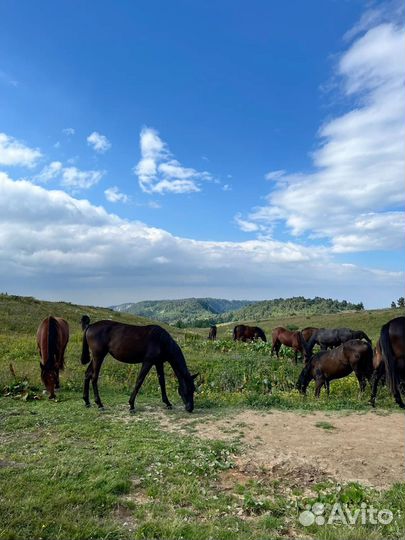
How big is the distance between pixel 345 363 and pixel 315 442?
5757 mm

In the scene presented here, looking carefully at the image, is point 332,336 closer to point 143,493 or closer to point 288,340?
point 288,340

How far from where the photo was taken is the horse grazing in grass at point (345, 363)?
42.2 feet

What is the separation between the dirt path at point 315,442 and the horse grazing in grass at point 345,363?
8.70 ft

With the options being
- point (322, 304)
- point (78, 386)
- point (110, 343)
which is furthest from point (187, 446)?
point (322, 304)

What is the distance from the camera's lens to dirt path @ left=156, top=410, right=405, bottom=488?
6.52m

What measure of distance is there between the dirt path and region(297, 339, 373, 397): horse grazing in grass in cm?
265

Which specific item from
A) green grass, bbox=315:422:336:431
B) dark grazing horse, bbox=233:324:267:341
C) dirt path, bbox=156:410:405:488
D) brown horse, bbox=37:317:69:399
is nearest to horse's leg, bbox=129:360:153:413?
dirt path, bbox=156:410:405:488

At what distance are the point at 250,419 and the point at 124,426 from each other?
3.06 meters

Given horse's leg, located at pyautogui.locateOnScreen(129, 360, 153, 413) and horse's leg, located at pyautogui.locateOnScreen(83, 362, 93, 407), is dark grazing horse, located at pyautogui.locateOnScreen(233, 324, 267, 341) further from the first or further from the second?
horse's leg, located at pyautogui.locateOnScreen(129, 360, 153, 413)

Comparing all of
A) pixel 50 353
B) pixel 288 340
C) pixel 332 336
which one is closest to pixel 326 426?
pixel 50 353

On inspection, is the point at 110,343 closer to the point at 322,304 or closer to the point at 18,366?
the point at 18,366

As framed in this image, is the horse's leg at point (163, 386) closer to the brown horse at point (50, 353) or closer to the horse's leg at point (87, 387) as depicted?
the horse's leg at point (87, 387)

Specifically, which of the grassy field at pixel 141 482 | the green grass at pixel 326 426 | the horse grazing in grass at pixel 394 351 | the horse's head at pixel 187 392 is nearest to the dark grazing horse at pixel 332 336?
the grassy field at pixel 141 482

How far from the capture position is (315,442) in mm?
7906
